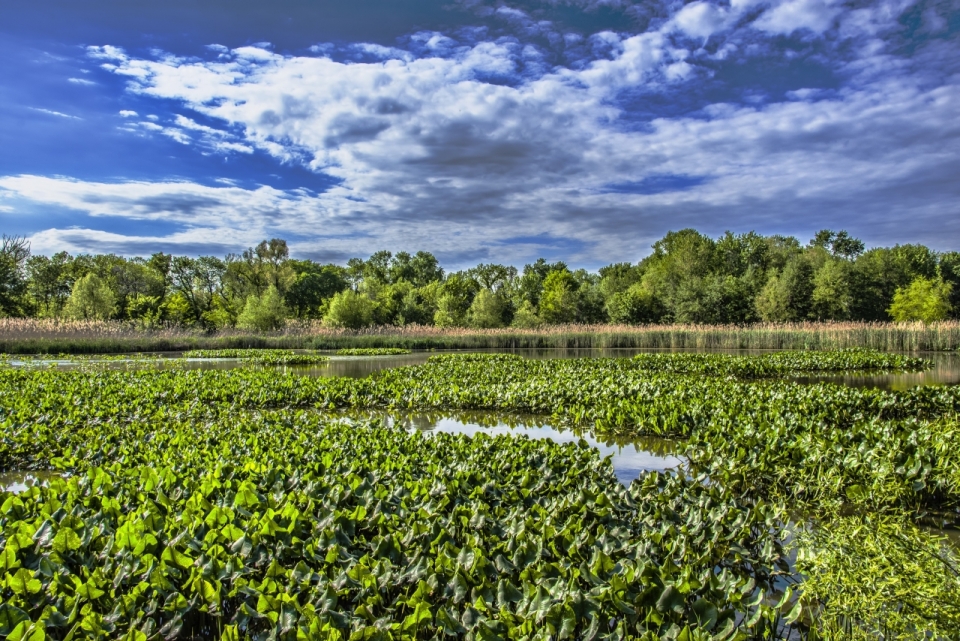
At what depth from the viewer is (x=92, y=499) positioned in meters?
3.42

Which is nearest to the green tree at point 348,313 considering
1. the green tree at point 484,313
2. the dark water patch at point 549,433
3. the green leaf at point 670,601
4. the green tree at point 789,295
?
the green tree at point 484,313

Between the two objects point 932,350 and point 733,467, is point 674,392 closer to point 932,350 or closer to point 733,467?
point 733,467

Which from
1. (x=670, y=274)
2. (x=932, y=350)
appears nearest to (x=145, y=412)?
(x=932, y=350)

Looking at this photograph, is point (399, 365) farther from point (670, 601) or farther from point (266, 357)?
point (670, 601)

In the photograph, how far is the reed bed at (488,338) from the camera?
888 inches

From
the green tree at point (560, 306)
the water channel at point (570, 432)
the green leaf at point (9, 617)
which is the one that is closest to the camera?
the green leaf at point (9, 617)

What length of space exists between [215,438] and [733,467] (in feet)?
15.7

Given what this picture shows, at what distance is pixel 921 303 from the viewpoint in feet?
128

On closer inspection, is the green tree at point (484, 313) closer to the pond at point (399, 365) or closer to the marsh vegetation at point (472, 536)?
the pond at point (399, 365)

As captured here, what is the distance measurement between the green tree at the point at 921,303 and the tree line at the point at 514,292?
12cm

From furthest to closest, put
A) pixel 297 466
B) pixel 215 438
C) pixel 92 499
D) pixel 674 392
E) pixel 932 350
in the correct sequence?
pixel 932 350 < pixel 674 392 < pixel 215 438 < pixel 297 466 < pixel 92 499

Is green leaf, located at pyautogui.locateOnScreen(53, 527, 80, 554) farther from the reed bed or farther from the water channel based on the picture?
the reed bed

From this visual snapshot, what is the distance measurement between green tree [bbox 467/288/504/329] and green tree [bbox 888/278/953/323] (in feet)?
90.5

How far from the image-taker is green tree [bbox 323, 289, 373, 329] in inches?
1511
